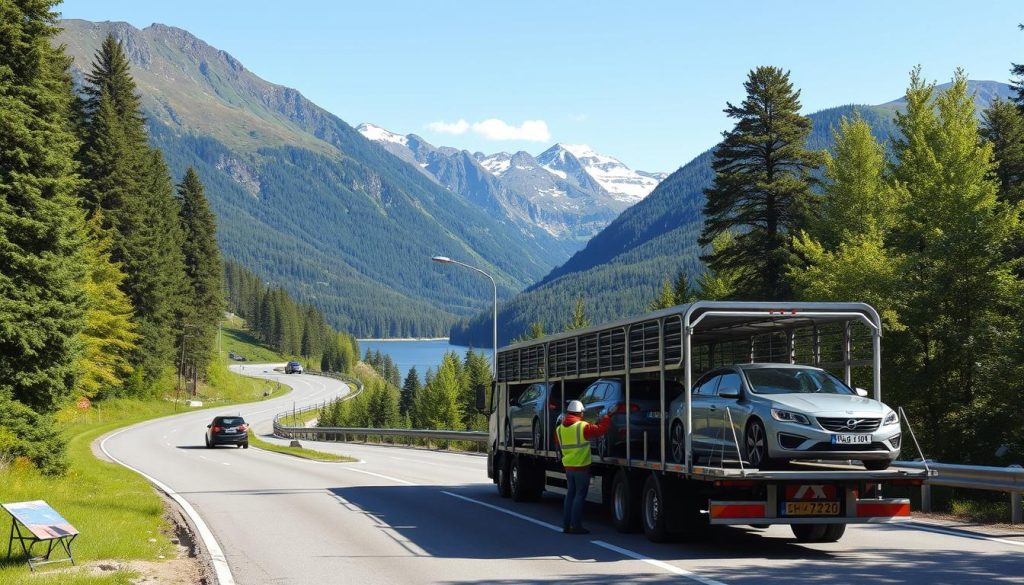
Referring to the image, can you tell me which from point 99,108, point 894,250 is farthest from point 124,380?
point 894,250

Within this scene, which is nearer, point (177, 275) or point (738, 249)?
point (738, 249)

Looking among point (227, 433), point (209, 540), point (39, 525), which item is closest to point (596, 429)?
point (209, 540)

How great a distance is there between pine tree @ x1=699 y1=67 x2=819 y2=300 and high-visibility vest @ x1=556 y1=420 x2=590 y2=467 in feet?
105

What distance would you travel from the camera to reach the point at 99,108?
210 feet

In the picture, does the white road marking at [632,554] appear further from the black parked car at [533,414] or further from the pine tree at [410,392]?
the pine tree at [410,392]

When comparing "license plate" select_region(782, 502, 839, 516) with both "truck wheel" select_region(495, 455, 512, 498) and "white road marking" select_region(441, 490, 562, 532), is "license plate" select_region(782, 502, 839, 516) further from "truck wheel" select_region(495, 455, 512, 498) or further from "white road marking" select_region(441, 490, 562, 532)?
"truck wheel" select_region(495, 455, 512, 498)

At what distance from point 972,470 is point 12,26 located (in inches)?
973

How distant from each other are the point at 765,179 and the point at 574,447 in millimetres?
33380

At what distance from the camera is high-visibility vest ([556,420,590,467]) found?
14711 mm

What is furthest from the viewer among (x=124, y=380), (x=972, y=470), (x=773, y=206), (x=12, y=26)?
(x=124, y=380)

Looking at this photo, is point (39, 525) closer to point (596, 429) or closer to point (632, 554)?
point (632, 554)

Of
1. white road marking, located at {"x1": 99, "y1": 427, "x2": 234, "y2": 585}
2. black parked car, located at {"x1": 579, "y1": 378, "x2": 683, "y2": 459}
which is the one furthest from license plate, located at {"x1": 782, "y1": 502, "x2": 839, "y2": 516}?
white road marking, located at {"x1": 99, "y1": 427, "x2": 234, "y2": 585}

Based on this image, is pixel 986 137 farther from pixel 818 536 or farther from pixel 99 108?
pixel 99 108

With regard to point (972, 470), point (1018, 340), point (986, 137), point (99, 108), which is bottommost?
point (972, 470)
